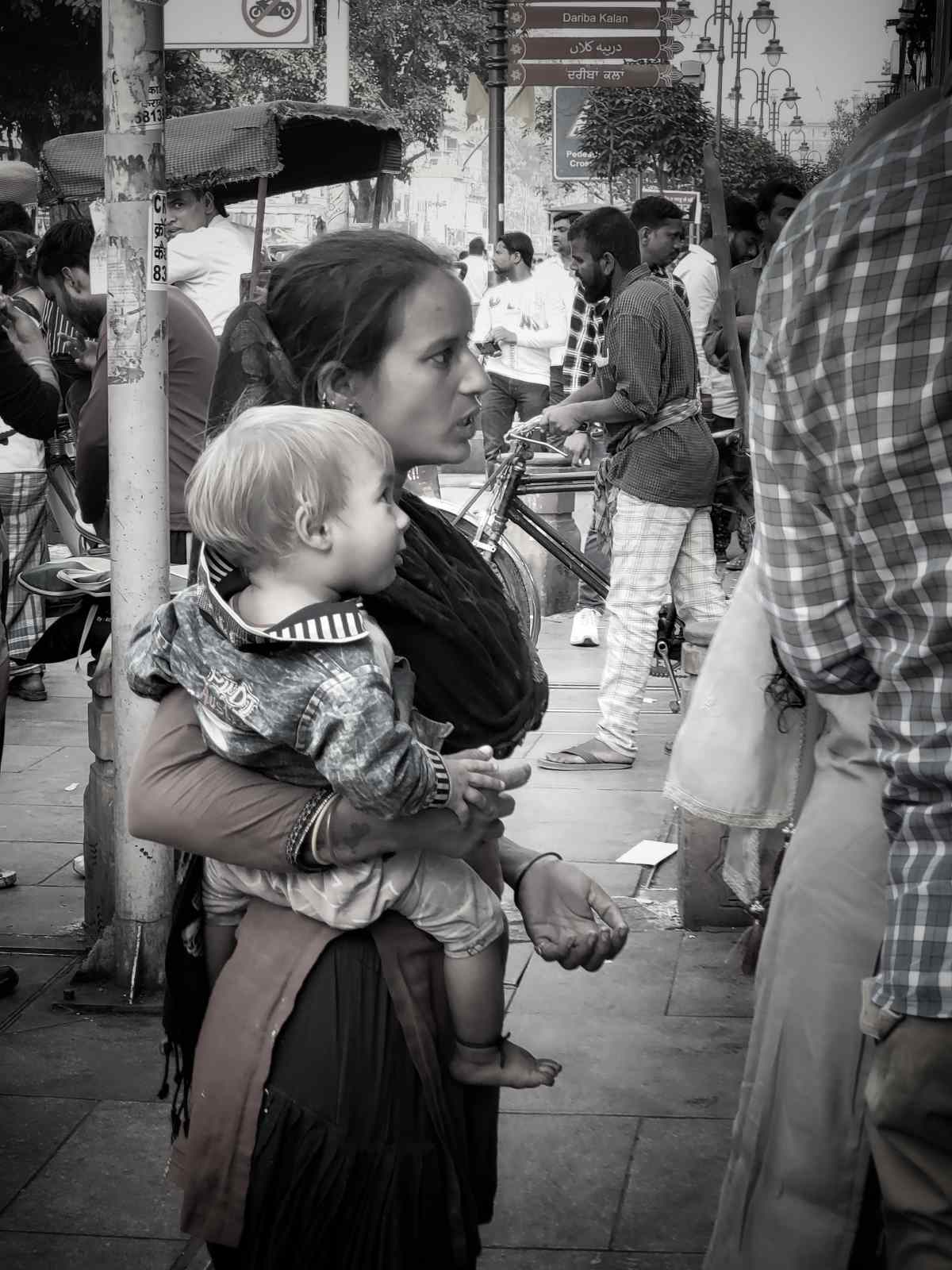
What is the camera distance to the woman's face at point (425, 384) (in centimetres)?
202

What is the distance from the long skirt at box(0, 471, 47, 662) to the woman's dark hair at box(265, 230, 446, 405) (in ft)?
19.3

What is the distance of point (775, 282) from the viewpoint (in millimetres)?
1981

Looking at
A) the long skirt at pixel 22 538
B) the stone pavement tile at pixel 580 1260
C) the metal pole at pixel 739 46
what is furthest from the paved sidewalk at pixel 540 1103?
the metal pole at pixel 739 46

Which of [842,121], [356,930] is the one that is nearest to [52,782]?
[356,930]

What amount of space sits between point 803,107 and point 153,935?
4299cm

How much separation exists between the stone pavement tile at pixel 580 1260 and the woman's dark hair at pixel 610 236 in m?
5.21

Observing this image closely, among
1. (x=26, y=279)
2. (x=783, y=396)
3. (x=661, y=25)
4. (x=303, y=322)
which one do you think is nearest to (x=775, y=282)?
(x=783, y=396)

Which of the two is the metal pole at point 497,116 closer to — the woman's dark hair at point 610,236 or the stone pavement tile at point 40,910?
the woman's dark hair at point 610,236

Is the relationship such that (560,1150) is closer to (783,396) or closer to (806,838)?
(806,838)

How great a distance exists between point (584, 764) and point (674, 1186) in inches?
139

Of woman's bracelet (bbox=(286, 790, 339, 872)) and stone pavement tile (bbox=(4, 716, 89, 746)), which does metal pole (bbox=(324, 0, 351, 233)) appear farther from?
woman's bracelet (bbox=(286, 790, 339, 872))

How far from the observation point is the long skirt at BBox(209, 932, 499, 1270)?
184cm

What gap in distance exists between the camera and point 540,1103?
12.8ft

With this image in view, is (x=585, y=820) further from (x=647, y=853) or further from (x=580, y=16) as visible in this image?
(x=580, y=16)
